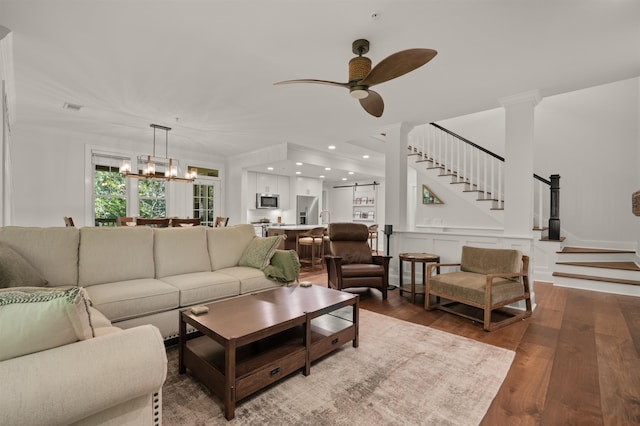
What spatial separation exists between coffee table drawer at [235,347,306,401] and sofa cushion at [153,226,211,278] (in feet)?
5.83

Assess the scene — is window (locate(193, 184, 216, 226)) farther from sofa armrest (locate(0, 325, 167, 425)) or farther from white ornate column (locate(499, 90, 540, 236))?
sofa armrest (locate(0, 325, 167, 425))

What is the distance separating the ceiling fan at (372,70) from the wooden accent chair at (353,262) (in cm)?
206

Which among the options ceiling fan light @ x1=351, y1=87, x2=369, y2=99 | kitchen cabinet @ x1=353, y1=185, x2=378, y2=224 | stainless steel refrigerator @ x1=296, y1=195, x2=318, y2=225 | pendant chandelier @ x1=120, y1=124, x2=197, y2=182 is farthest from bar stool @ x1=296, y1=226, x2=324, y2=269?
kitchen cabinet @ x1=353, y1=185, x2=378, y2=224

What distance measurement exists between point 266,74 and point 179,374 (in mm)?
3010

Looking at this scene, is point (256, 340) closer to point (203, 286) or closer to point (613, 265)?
point (203, 286)

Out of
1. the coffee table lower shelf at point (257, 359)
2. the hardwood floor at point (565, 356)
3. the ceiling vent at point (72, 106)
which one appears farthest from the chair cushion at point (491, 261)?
the ceiling vent at point (72, 106)

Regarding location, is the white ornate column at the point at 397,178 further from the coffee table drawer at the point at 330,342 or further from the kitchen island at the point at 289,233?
the coffee table drawer at the point at 330,342

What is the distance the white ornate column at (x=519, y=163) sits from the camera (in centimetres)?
381

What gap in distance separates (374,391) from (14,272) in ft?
8.36

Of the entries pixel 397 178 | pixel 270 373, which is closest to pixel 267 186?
pixel 397 178

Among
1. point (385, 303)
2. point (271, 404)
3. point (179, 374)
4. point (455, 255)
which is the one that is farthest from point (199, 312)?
point (455, 255)

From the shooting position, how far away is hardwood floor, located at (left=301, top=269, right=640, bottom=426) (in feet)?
5.81

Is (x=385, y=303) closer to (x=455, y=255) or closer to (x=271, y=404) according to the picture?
(x=455, y=255)

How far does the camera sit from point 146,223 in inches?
193
